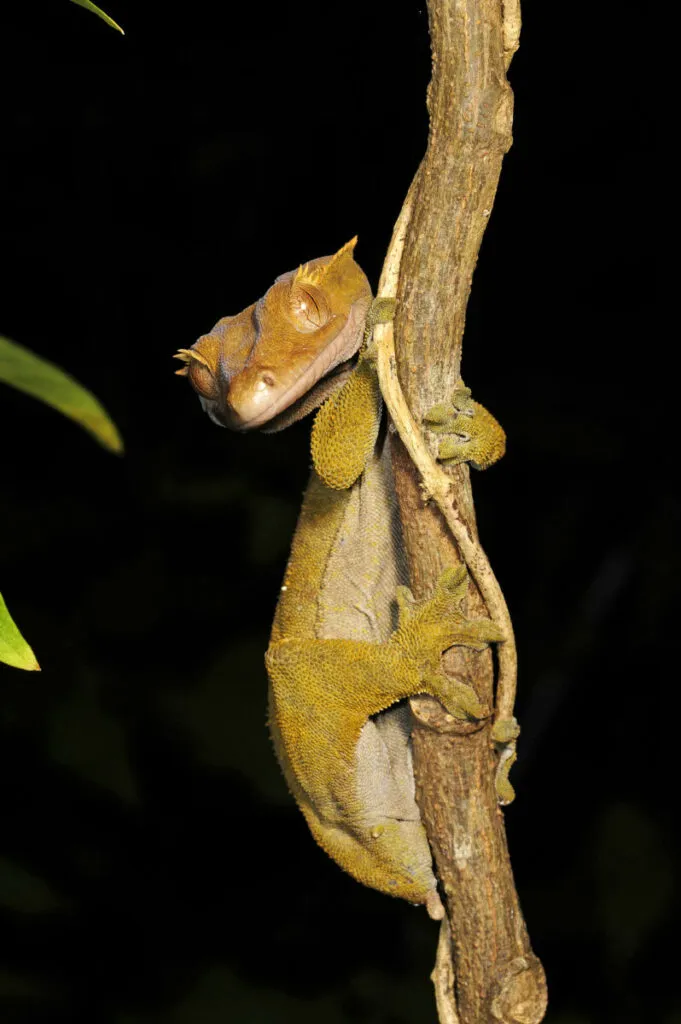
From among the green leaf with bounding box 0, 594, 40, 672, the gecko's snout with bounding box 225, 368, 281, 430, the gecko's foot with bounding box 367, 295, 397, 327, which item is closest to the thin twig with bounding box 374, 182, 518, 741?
the gecko's foot with bounding box 367, 295, 397, 327

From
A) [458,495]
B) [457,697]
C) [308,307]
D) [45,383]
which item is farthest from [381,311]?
[457,697]

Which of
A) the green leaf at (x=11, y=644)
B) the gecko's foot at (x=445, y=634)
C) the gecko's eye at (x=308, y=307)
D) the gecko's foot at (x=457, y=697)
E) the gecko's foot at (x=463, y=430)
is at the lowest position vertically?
the green leaf at (x=11, y=644)

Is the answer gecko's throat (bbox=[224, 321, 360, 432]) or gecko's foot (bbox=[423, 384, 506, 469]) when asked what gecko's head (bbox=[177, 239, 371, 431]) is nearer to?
gecko's throat (bbox=[224, 321, 360, 432])

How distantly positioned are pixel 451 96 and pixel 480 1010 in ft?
5.75

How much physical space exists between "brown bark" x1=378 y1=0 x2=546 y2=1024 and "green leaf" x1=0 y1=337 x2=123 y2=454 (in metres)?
0.52

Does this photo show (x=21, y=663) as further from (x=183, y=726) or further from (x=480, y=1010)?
(x=183, y=726)

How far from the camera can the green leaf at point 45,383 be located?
176 centimetres

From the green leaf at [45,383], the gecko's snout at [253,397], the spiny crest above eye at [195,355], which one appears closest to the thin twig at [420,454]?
the gecko's snout at [253,397]

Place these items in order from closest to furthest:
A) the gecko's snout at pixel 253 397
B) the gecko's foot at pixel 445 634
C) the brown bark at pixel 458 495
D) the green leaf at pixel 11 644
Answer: the green leaf at pixel 11 644 < the brown bark at pixel 458 495 < the gecko's snout at pixel 253 397 < the gecko's foot at pixel 445 634

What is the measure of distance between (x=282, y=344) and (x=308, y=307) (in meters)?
0.09

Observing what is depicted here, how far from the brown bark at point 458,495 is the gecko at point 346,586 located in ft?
0.17

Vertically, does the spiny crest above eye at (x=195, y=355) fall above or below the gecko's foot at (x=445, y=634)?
above

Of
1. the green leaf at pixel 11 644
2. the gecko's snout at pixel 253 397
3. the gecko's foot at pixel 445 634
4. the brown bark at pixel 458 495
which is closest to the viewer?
the green leaf at pixel 11 644

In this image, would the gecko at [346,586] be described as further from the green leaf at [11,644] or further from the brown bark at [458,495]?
the green leaf at [11,644]
